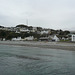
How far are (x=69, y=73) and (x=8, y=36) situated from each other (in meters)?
75.6

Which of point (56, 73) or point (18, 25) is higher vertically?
point (18, 25)

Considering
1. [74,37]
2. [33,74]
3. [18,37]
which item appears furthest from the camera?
[18,37]

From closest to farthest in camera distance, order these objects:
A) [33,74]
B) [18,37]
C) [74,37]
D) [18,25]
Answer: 1. [33,74]
2. [74,37]
3. [18,37]
4. [18,25]

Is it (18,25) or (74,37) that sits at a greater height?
(18,25)

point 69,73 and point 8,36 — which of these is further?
point 8,36

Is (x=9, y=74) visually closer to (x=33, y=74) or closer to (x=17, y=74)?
(x=17, y=74)

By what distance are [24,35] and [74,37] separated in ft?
119

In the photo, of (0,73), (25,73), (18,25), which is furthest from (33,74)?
(18,25)

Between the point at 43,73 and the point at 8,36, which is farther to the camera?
the point at 8,36

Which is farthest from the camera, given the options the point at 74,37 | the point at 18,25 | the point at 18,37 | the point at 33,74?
the point at 18,25

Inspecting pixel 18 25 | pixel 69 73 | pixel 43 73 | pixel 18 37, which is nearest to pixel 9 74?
pixel 43 73

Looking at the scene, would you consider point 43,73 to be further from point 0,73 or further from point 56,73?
point 0,73

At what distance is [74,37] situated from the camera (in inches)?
2280

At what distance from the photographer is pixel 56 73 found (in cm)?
1187
